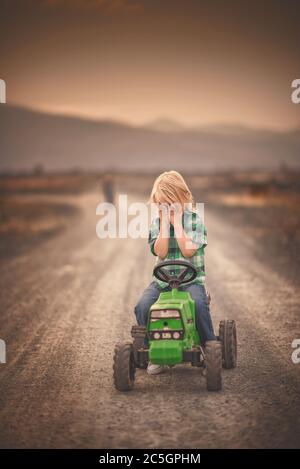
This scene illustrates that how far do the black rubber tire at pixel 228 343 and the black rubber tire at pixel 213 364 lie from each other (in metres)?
0.64

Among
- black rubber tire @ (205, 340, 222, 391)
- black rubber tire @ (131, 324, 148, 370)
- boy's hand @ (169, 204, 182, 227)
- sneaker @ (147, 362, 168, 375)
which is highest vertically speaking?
boy's hand @ (169, 204, 182, 227)

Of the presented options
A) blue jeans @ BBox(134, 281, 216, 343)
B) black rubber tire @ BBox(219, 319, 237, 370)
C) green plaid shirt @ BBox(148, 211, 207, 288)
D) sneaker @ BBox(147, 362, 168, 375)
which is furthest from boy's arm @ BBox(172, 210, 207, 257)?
sneaker @ BBox(147, 362, 168, 375)

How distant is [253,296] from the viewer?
33.4 feet

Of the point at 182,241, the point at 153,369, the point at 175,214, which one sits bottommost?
the point at 153,369

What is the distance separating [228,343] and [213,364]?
776 millimetres

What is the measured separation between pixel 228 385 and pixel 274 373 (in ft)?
2.02

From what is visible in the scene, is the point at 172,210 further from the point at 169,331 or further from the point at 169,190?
the point at 169,331

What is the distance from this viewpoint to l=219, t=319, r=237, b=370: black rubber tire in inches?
241

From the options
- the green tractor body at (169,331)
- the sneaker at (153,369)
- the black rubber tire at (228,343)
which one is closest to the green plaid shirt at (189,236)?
the green tractor body at (169,331)

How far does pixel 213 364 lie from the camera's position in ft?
17.7

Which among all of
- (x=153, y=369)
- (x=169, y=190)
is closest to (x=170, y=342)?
(x=153, y=369)

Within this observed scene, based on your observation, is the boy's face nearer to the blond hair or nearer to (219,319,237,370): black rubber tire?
the blond hair

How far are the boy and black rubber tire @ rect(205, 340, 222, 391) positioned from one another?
33 cm
